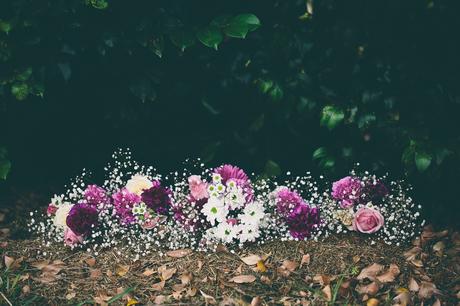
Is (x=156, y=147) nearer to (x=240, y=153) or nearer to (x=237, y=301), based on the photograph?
(x=240, y=153)

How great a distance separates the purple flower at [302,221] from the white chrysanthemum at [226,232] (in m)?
0.35

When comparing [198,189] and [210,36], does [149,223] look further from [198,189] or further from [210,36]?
[210,36]

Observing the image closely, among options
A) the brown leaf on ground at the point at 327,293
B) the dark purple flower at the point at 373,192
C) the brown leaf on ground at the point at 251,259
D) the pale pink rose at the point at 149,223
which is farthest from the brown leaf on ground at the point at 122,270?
the dark purple flower at the point at 373,192

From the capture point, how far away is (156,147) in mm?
4477

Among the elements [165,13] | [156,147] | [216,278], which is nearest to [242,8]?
[165,13]

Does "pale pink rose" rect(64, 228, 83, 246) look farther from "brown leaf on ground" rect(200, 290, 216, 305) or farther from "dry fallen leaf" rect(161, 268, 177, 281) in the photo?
"brown leaf on ground" rect(200, 290, 216, 305)

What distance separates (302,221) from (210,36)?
122 centimetres

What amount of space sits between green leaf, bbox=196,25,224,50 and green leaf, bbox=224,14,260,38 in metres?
0.05

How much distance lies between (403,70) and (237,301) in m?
1.67

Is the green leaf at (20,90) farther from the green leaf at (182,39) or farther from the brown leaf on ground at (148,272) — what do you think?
the brown leaf on ground at (148,272)

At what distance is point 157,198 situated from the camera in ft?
12.5

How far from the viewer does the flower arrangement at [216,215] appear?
3.73 metres

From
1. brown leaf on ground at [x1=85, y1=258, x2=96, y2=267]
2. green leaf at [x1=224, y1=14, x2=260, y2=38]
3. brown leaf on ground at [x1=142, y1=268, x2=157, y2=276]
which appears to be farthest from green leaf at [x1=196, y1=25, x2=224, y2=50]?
brown leaf on ground at [x1=85, y1=258, x2=96, y2=267]

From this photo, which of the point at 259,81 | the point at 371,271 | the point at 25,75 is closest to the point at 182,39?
the point at 259,81
